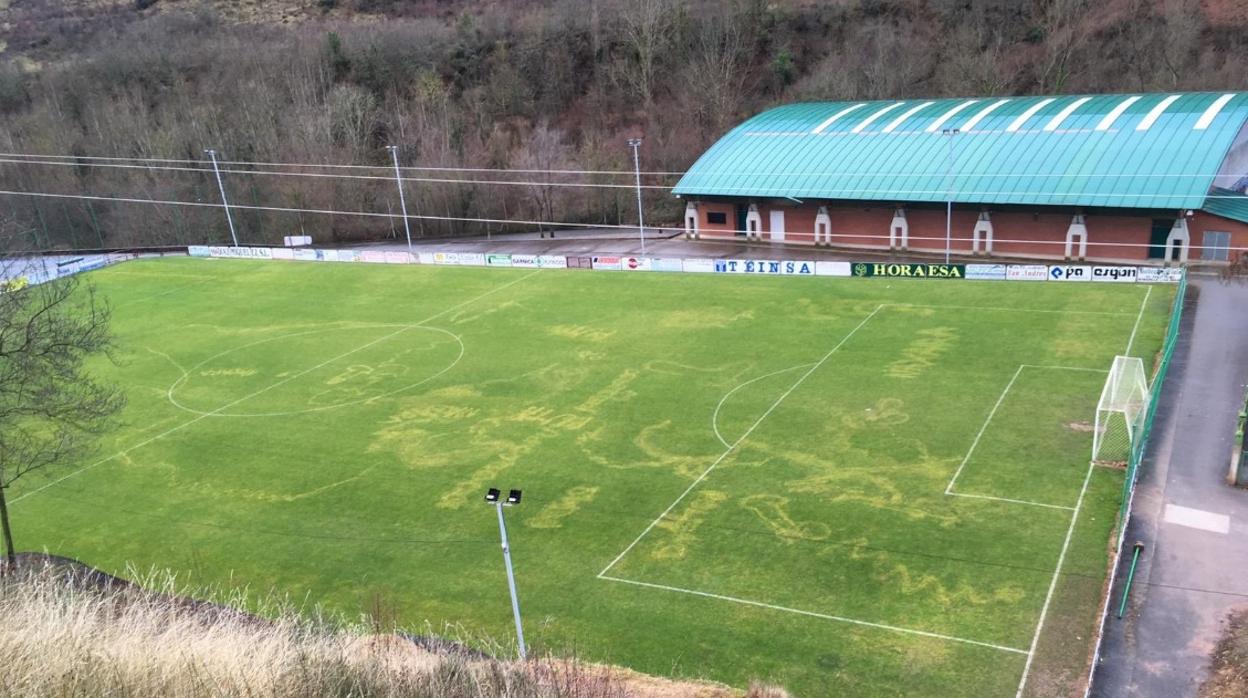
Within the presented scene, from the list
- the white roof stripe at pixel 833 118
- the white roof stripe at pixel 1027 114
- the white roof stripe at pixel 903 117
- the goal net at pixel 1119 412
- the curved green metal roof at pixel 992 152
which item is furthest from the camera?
the white roof stripe at pixel 833 118

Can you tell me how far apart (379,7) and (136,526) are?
112 m

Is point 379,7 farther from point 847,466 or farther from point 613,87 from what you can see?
point 847,466

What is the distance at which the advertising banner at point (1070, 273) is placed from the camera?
1781 inches

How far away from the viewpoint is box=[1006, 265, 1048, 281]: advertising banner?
46.2 m

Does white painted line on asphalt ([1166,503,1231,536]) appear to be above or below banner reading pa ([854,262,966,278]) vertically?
above

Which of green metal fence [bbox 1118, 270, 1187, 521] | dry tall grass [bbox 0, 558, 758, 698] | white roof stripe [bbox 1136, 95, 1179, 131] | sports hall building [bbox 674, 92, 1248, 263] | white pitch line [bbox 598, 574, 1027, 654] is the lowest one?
white pitch line [bbox 598, 574, 1027, 654]

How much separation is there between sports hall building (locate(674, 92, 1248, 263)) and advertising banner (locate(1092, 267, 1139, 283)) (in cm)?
439

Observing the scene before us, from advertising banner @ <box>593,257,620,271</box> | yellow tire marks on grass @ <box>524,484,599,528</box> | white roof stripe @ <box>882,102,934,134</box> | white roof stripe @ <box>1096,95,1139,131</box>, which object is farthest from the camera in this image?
white roof stripe @ <box>882,102,934,134</box>

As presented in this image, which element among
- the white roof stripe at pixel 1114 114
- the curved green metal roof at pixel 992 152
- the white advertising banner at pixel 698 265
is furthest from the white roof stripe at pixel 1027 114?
the white advertising banner at pixel 698 265

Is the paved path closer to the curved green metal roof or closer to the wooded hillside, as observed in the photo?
the curved green metal roof

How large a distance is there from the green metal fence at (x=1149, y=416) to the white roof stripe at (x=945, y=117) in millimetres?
22050

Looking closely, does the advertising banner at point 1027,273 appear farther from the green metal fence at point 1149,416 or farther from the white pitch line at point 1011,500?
the white pitch line at point 1011,500

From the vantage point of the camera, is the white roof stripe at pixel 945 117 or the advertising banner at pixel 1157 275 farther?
the white roof stripe at pixel 945 117

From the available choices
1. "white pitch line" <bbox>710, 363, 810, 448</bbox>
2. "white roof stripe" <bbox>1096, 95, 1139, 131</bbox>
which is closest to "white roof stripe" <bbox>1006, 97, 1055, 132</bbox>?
"white roof stripe" <bbox>1096, 95, 1139, 131</bbox>
